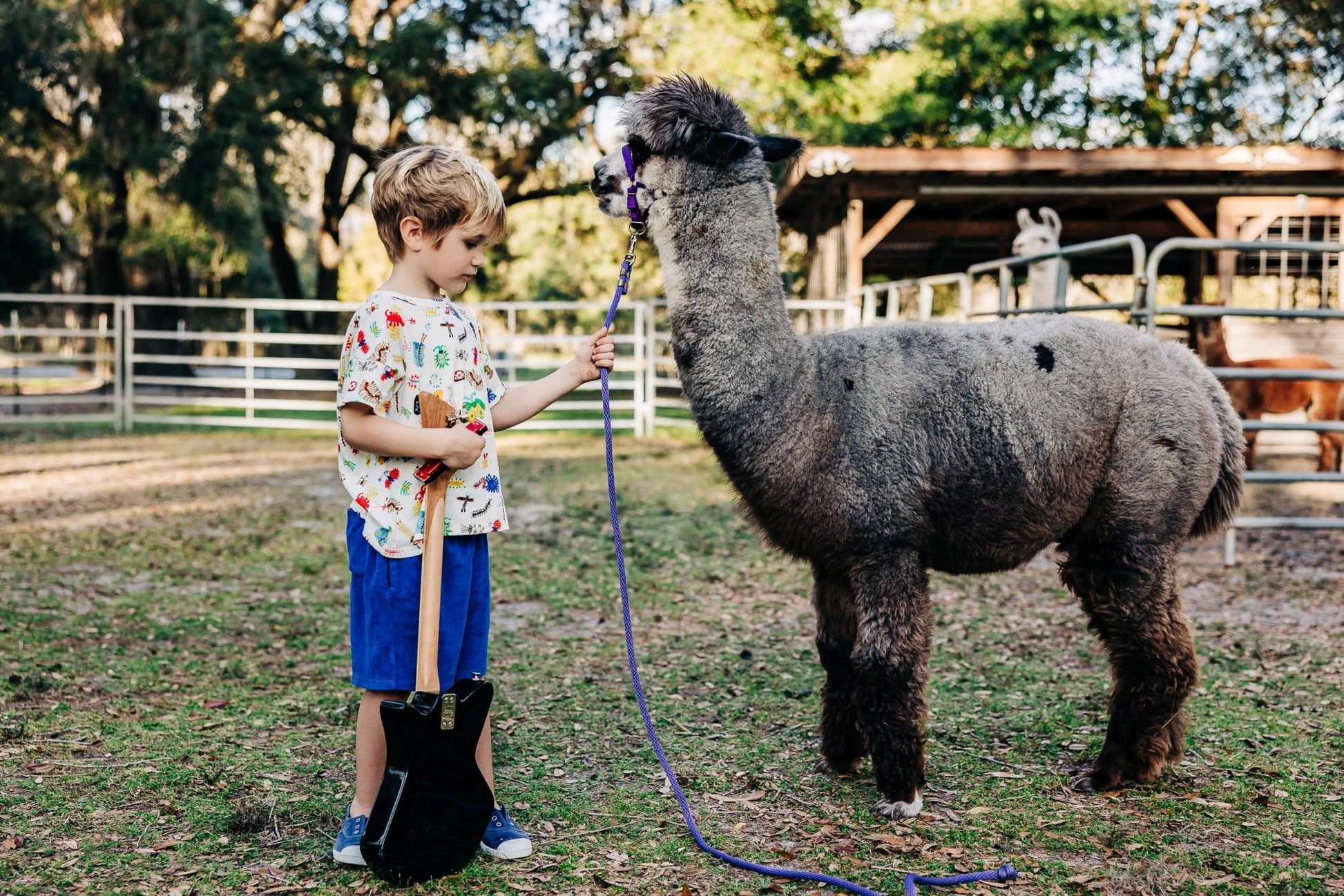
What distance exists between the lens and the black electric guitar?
8.11 ft

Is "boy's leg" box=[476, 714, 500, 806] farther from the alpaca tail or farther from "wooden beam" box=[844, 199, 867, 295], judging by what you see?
"wooden beam" box=[844, 199, 867, 295]

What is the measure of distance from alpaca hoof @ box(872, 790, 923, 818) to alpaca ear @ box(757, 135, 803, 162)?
1870 millimetres

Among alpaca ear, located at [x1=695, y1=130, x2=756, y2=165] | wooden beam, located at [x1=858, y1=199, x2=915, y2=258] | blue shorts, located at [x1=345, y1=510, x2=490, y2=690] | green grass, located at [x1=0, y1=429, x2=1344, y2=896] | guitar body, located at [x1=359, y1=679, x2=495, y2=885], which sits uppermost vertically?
wooden beam, located at [x1=858, y1=199, x2=915, y2=258]

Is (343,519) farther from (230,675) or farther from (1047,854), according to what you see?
(1047,854)

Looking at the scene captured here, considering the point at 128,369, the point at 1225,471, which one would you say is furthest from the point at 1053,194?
the point at 128,369

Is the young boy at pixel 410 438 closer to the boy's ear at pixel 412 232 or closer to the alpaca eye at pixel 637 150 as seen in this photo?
the boy's ear at pixel 412 232

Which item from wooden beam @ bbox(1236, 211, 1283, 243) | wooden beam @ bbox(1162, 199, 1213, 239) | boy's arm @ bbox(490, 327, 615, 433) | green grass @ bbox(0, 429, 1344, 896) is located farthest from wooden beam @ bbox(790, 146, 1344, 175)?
boy's arm @ bbox(490, 327, 615, 433)

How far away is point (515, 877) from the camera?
2.65 metres

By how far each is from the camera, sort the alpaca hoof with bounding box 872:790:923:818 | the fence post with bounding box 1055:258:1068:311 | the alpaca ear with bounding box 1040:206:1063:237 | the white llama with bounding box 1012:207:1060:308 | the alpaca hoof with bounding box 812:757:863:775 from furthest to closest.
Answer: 1. the alpaca ear with bounding box 1040:206:1063:237
2. the white llama with bounding box 1012:207:1060:308
3. the fence post with bounding box 1055:258:1068:311
4. the alpaca hoof with bounding box 812:757:863:775
5. the alpaca hoof with bounding box 872:790:923:818

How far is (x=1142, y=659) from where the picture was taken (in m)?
3.29

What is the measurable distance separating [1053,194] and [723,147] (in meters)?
10.1

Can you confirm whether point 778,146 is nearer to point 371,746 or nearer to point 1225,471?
point 1225,471

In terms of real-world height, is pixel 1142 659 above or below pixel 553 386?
below

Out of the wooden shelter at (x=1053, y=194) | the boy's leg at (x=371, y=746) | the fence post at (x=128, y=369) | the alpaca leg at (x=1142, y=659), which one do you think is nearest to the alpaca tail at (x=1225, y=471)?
the alpaca leg at (x=1142, y=659)
